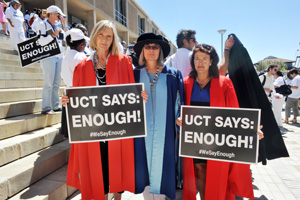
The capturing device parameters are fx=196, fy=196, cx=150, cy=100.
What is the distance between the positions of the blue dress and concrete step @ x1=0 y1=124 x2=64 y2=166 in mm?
1626

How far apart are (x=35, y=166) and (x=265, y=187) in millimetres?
3285

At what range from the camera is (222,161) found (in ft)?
6.58

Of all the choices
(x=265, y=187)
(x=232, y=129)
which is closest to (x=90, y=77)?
(x=232, y=129)

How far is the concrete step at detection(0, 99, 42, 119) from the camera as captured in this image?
3073mm

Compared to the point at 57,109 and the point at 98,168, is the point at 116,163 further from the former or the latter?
the point at 57,109

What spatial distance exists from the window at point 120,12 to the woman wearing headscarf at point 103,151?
64.1ft

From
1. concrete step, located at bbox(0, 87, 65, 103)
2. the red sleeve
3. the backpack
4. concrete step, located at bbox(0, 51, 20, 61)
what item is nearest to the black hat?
the red sleeve

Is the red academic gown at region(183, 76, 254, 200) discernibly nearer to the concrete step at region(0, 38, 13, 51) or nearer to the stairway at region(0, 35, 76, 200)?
the stairway at region(0, 35, 76, 200)

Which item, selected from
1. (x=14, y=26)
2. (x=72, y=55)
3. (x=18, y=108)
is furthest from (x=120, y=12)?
(x=72, y=55)

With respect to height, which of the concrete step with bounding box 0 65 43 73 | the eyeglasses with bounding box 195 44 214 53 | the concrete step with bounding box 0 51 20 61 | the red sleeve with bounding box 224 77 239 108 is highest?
the concrete step with bounding box 0 51 20 61

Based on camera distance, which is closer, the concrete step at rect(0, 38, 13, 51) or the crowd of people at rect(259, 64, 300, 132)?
the crowd of people at rect(259, 64, 300, 132)

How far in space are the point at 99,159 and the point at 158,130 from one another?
68 cm

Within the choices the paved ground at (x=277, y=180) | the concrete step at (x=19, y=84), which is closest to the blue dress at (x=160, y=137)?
the paved ground at (x=277, y=180)

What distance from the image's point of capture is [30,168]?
2.34 metres
